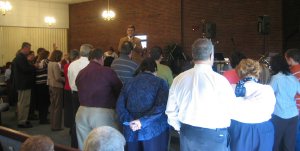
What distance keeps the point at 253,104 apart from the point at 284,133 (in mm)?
1115

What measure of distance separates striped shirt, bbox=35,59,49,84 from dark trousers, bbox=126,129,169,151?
12.5 ft

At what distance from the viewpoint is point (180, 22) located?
451 inches

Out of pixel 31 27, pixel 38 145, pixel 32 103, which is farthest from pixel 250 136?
pixel 31 27

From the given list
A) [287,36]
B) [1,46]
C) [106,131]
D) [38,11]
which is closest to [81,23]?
[38,11]

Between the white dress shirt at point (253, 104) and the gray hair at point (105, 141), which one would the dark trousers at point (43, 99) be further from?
the gray hair at point (105, 141)

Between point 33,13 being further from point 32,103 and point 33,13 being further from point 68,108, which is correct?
point 68,108

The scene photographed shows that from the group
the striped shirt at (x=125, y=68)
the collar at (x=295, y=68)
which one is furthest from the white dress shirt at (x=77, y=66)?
the collar at (x=295, y=68)

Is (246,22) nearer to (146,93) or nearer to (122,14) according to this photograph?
(122,14)

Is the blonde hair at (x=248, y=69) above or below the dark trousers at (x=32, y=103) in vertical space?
above

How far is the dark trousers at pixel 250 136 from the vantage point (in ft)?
10.7

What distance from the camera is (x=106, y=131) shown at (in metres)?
1.81

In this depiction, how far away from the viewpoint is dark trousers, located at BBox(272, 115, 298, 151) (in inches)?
158

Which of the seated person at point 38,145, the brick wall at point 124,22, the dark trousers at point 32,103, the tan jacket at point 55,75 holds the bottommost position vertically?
the dark trousers at point 32,103

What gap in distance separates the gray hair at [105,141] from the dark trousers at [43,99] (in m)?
5.47
